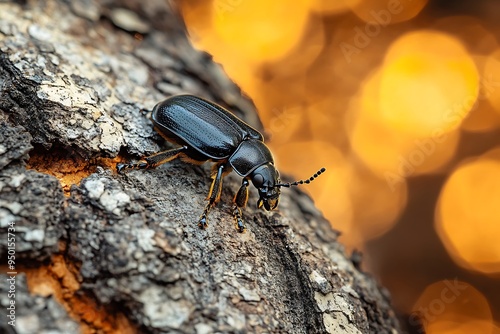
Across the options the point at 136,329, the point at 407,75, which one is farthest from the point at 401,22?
the point at 136,329

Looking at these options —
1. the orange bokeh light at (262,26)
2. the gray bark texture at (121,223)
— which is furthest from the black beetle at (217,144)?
the orange bokeh light at (262,26)

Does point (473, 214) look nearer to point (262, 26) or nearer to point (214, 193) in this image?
point (262, 26)

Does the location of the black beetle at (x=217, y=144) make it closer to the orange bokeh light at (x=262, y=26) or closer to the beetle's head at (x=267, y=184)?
the beetle's head at (x=267, y=184)

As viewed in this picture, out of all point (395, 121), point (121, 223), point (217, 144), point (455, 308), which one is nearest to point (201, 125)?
point (217, 144)

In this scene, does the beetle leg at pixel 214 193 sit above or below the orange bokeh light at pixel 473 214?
below

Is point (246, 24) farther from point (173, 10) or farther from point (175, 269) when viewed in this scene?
point (175, 269)

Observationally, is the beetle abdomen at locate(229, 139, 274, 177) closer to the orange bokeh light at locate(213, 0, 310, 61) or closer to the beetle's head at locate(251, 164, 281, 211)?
the beetle's head at locate(251, 164, 281, 211)

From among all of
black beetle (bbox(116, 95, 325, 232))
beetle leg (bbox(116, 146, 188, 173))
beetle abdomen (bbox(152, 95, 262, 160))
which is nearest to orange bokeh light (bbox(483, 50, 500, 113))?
black beetle (bbox(116, 95, 325, 232))
